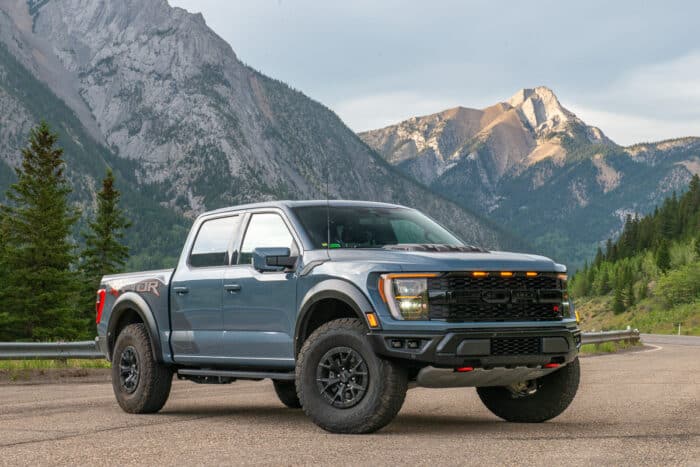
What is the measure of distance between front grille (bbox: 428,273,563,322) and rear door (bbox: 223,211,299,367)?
1.48 m

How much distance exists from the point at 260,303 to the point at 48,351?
387 inches

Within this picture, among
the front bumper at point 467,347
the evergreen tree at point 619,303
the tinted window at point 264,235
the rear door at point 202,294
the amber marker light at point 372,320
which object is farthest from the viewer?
the evergreen tree at point 619,303

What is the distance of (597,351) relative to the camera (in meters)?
30.2

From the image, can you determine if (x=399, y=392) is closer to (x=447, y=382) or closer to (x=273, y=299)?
(x=447, y=382)

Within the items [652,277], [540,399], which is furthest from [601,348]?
[652,277]

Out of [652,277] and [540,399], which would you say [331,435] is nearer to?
[540,399]

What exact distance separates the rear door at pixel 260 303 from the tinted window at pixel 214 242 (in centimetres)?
27

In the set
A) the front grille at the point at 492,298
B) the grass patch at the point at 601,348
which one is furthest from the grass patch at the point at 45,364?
the grass patch at the point at 601,348

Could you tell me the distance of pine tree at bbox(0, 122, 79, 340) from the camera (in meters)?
54.7

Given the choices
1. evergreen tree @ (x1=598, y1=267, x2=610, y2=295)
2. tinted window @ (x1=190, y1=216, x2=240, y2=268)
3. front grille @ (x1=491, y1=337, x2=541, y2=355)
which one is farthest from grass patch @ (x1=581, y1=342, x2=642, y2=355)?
evergreen tree @ (x1=598, y1=267, x2=610, y2=295)

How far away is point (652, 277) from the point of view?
481 feet

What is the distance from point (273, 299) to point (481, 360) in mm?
2089

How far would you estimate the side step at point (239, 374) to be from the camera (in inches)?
348

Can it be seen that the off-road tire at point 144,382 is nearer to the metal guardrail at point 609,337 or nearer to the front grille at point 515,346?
the front grille at point 515,346
